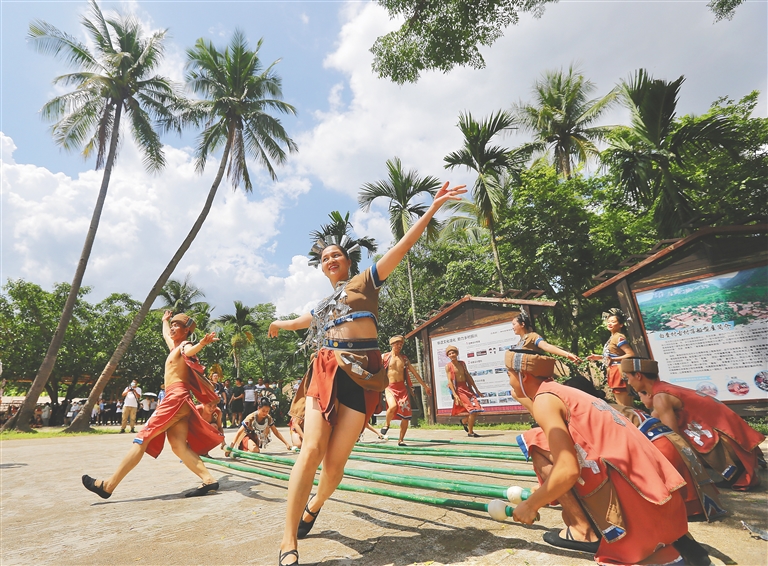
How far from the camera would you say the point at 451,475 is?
13.6 feet

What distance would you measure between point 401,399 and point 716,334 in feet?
Result: 19.1

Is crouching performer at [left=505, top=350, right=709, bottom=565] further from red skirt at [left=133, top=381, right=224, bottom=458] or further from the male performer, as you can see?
red skirt at [left=133, top=381, right=224, bottom=458]

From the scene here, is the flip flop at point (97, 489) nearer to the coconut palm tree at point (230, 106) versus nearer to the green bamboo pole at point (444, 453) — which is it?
the green bamboo pole at point (444, 453)

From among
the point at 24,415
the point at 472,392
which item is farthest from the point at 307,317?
the point at 24,415

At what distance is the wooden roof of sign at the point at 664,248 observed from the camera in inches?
285

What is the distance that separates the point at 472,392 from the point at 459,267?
14317 mm

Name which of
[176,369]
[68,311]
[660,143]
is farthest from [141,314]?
[660,143]

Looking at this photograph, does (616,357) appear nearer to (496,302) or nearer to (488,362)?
(496,302)

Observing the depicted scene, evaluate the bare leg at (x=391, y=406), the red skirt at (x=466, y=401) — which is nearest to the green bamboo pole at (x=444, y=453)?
the bare leg at (x=391, y=406)

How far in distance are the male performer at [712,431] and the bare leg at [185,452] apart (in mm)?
3940

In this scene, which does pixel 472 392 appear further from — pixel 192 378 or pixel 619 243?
pixel 619 243

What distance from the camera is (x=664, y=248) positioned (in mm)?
8312

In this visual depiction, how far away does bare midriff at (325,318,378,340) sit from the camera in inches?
97.7

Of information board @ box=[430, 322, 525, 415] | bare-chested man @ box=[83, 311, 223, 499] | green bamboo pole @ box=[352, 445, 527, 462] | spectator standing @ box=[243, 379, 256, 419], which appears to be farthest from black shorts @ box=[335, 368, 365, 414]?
spectator standing @ box=[243, 379, 256, 419]
